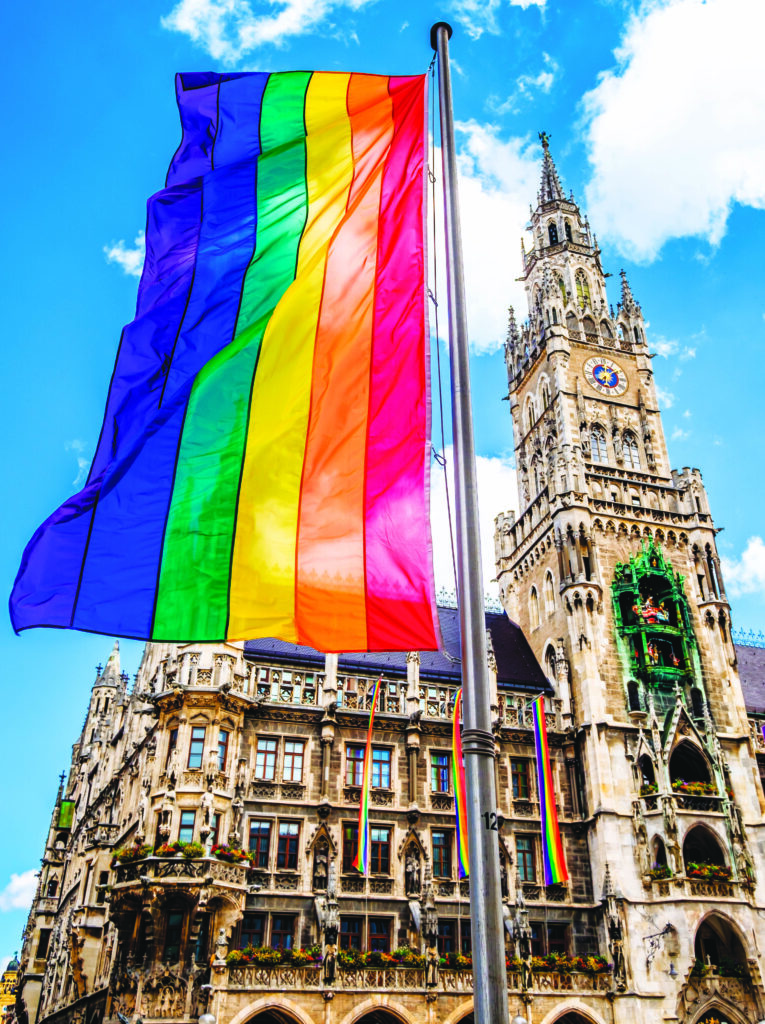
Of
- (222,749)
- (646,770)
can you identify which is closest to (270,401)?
(222,749)

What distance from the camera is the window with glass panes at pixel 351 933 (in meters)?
34.4

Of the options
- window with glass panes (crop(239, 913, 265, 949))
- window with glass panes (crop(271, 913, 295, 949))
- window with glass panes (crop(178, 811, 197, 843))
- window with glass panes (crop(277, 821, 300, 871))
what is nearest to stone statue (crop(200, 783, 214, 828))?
window with glass panes (crop(178, 811, 197, 843))

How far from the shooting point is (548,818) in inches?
1526

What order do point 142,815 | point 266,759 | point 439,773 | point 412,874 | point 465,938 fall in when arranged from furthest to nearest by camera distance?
point 439,773 → point 465,938 → point 266,759 → point 412,874 → point 142,815

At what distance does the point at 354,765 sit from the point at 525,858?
29.0 feet

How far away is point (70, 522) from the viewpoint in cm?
1129

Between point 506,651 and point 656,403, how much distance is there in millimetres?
18455

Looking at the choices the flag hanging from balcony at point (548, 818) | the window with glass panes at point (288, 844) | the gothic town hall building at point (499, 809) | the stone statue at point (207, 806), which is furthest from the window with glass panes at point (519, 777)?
the stone statue at point (207, 806)

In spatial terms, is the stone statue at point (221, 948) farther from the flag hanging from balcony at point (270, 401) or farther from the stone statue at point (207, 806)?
the flag hanging from balcony at point (270, 401)

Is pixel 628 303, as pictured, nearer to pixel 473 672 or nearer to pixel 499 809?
pixel 499 809

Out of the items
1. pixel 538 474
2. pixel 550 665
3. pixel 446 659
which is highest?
pixel 538 474

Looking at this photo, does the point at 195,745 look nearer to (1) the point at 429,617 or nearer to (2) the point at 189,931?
(2) the point at 189,931

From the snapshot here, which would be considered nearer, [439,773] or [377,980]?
[377,980]

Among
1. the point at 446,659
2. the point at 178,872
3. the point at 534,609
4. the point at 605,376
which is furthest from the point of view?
the point at 605,376
